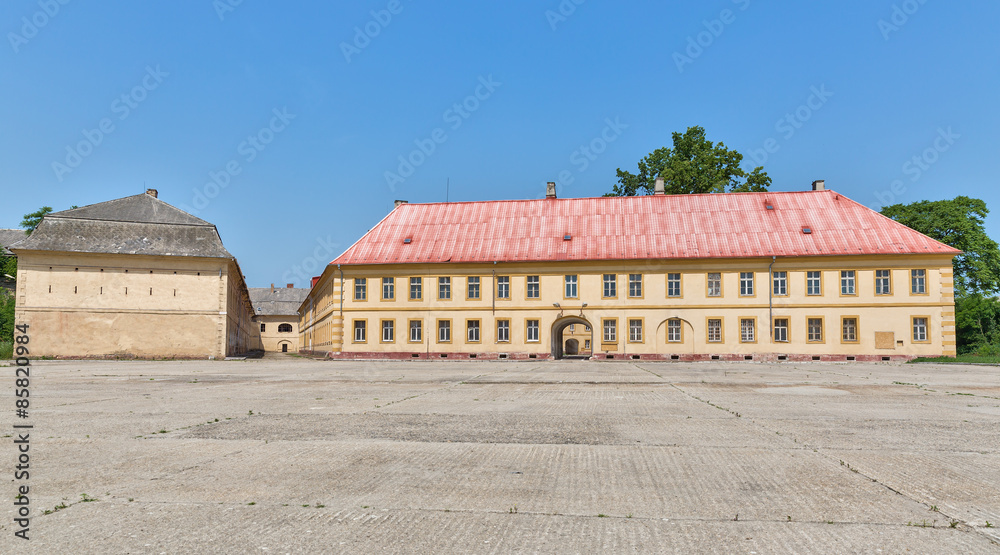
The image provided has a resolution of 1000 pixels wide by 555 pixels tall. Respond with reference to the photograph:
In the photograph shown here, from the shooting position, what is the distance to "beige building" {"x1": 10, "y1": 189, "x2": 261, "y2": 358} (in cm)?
4306

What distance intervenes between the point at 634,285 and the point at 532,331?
22.5 feet

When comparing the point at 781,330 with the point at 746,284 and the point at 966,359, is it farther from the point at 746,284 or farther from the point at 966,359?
the point at 966,359

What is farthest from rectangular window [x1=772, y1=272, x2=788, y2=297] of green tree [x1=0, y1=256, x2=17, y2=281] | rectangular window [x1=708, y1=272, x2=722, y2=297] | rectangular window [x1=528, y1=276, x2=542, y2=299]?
green tree [x1=0, y1=256, x2=17, y2=281]

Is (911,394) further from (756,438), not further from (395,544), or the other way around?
(395,544)

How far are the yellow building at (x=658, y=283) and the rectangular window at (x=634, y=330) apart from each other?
0.06 m

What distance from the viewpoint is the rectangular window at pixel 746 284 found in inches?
Result: 1688

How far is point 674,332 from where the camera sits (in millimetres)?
43438

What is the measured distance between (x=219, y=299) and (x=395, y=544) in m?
44.6

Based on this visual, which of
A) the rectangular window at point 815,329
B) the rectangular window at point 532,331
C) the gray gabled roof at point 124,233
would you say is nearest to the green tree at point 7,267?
the gray gabled roof at point 124,233

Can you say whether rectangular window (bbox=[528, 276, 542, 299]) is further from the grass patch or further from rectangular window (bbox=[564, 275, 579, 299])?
the grass patch

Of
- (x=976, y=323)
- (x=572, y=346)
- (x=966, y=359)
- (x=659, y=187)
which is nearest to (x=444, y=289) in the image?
→ (x=659, y=187)

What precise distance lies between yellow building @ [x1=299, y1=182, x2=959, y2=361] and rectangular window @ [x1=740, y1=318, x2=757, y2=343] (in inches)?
2.3

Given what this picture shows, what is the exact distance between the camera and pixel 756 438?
26.7 ft

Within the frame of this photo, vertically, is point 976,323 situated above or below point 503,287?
below
